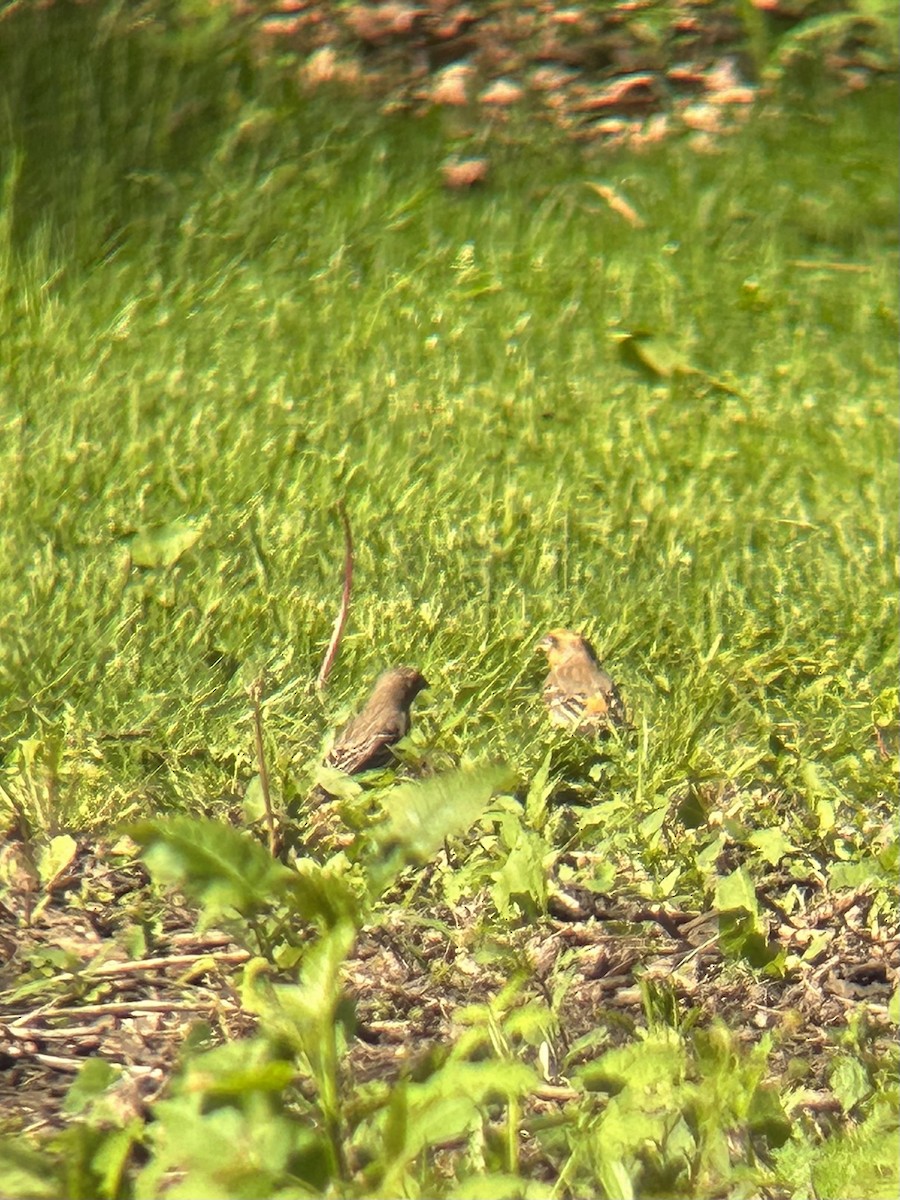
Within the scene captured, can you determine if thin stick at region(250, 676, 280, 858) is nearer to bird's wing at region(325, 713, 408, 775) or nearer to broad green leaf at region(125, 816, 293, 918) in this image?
bird's wing at region(325, 713, 408, 775)

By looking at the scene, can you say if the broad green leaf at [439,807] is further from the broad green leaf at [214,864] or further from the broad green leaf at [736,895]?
the broad green leaf at [736,895]

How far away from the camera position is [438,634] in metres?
3.35

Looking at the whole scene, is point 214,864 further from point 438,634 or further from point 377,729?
point 438,634

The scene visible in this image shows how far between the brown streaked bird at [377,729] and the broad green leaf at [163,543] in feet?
2.23

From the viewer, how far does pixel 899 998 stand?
2.41 metres

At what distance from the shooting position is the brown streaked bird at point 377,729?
9.71 ft

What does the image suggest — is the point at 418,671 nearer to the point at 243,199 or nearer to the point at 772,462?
the point at 772,462

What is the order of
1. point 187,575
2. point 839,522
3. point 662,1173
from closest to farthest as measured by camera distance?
A: point 662,1173
point 187,575
point 839,522

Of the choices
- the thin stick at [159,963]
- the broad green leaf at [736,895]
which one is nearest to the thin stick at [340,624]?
the thin stick at [159,963]

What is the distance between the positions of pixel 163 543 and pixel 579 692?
3.36 ft

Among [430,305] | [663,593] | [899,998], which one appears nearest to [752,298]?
[430,305]

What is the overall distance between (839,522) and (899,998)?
1.58 m

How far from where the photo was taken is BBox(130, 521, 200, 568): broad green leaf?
3.54 meters

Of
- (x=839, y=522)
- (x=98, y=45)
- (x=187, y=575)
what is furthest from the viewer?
(x=98, y=45)
